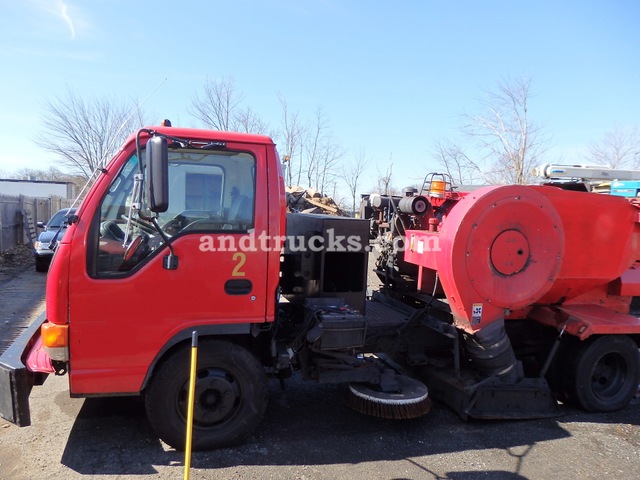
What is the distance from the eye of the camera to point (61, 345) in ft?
9.94

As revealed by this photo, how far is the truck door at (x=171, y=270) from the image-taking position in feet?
10.1

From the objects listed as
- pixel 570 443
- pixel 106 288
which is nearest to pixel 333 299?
pixel 106 288

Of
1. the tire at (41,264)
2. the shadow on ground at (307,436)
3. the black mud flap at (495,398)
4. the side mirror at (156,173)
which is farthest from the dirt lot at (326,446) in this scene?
the tire at (41,264)

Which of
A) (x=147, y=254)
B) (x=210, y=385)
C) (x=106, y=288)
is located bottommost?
(x=210, y=385)

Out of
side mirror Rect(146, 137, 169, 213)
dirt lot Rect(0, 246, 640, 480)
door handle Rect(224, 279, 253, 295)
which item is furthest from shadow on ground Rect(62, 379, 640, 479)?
side mirror Rect(146, 137, 169, 213)

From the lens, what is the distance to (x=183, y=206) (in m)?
3.28

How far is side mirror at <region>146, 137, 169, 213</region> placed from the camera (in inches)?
108

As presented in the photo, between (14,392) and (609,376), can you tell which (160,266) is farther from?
(609,376)

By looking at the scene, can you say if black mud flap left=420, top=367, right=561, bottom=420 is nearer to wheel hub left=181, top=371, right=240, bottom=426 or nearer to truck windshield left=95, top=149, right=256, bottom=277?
wheel hub left=181, top=371, right=240, bottom=426

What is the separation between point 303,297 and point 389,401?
1.17 m

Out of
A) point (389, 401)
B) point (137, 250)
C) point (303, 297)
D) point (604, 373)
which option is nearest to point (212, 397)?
point (303, 297)

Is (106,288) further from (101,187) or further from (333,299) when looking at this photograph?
(333,299)

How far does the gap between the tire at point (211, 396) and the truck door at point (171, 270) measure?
0.18 m

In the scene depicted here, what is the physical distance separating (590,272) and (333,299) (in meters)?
2.64
